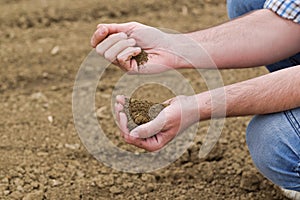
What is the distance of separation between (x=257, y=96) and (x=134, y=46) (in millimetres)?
381

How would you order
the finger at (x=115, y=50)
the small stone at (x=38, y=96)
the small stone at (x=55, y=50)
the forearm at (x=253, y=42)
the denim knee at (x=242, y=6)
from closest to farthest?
the finger at (x=115, y=50), the forearm at (x=253, y=42), the denim knee at (x=242, y=6), the small stone at (x=38, y=96), the small stone at (x=55, y=50)

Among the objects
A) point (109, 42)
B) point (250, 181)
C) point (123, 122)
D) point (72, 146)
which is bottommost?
point (72, 146)

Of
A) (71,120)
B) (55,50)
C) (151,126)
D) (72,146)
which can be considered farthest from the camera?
(55,50)

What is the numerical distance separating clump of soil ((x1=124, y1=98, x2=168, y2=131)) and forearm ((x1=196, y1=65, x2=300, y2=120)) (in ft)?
0.37

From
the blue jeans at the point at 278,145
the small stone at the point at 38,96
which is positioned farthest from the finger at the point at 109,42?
the small stone at the point at 38,96

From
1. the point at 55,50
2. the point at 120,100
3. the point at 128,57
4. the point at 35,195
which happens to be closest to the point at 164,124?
the point at 120,100

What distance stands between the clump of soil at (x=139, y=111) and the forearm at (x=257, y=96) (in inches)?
4.5

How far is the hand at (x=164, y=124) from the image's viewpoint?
147 cm

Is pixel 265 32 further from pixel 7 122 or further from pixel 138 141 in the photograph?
pixel 7 122

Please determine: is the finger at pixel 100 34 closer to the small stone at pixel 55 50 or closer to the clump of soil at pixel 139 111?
the clump of soil at pixel 139 111

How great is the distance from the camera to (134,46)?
1682 millimetres

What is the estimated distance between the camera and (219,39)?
1765 mm

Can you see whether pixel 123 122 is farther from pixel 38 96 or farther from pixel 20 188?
pixel 38 96

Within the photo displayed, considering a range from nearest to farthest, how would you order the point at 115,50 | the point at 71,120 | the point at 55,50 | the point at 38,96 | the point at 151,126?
the point at 151,126, the point at 115,50, the point at 71,120, the point at 38,96, the point at 55,50
